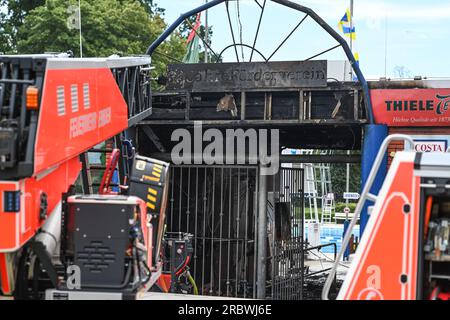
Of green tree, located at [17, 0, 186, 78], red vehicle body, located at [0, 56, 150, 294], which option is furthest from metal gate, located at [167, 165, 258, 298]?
green tree, located at [17, 0, 186, 78]

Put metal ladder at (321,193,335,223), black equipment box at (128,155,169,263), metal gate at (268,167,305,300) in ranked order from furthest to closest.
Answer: metal ladder at (321,193,335,223), metal gate at (268,167,305,300), black equipment box at (128,155,169,263)

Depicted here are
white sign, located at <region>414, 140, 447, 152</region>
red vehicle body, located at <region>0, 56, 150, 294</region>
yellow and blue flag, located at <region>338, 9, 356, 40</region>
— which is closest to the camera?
red vehicle body, located at <region>0, 56, 150, 294</region>

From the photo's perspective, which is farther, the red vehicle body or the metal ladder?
the metal ladder

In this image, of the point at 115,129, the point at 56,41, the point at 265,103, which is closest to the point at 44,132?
the point at 115,129

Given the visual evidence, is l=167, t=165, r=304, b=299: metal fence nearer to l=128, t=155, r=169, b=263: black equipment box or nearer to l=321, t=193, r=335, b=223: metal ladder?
l=128, t=155, r=169, b=263: black equipment box

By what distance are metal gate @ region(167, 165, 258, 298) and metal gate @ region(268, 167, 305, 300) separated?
426mm

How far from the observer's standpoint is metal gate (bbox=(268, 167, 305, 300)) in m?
14.9

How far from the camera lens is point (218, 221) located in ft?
49.4

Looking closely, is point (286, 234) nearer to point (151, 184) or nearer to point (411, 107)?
point (411, 107)

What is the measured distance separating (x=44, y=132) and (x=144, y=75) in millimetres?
5244

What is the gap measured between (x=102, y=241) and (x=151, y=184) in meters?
1.27

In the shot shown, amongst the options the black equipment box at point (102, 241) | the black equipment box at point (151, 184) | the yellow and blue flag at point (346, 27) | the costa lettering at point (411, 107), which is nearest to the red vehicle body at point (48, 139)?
the black equipment box at point (102, 241)

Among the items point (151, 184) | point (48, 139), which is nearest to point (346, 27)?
point (151, 184)
